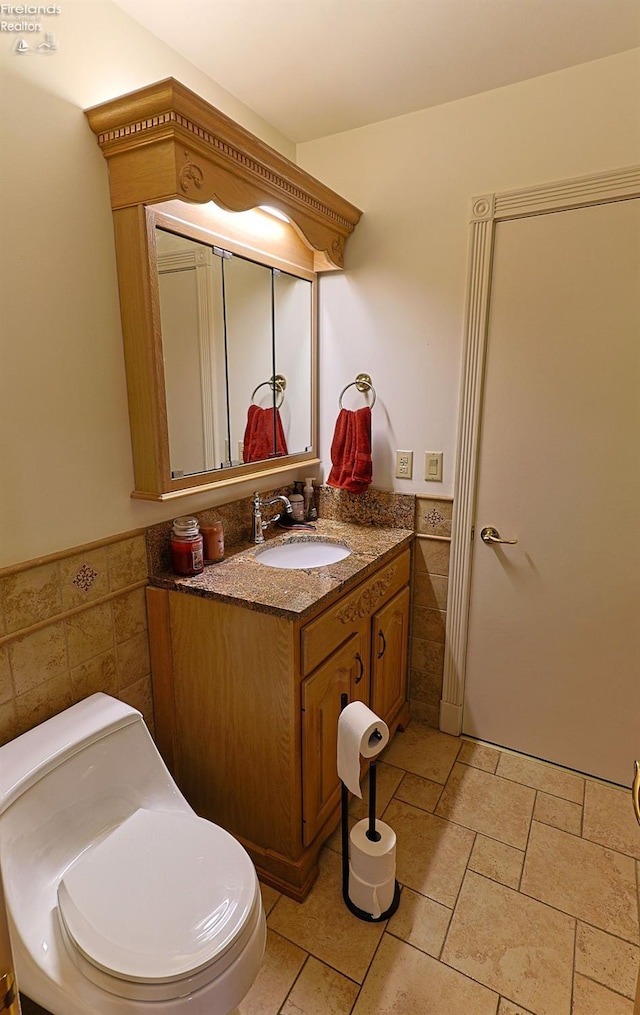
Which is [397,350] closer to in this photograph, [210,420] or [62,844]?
[210,420]

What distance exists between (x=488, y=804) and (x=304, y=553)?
112cm

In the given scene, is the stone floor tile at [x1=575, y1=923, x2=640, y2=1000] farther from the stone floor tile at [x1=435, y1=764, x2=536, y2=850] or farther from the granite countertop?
the granite countertop

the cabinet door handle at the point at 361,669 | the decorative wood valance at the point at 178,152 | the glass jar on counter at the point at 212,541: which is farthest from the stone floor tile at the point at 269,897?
the decorative wood valance at the point at 178,152

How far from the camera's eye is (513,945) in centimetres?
138

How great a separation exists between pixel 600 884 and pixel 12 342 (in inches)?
86.8

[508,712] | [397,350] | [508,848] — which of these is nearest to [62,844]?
[508,848]

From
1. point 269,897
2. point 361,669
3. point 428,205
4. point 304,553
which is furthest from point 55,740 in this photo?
point 428,205

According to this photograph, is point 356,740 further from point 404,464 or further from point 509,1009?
point 404,464

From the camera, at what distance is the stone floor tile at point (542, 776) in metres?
1.92

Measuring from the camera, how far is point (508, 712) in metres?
2.10

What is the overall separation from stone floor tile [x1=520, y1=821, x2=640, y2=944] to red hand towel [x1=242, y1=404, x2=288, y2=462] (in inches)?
63.5

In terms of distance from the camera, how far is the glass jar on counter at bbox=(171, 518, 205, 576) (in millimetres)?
1600

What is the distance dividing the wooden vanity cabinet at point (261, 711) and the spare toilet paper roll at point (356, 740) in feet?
0.50

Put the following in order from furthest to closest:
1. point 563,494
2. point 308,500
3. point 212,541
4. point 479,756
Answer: point 308,500 < point 479,756 < point 563,494 < point 212,541
